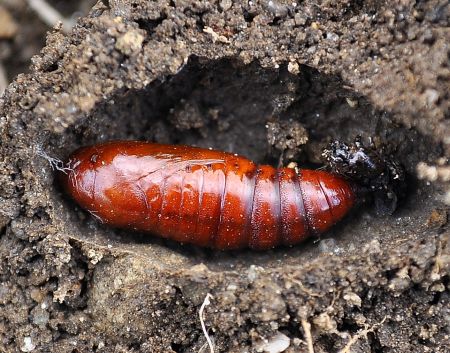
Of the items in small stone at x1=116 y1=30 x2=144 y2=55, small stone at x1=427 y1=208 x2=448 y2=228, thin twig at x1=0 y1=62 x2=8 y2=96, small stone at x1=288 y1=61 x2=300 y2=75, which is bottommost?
small stone at x1=427 y1=208 x2=448 y2=228

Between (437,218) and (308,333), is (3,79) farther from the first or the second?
(437,218)

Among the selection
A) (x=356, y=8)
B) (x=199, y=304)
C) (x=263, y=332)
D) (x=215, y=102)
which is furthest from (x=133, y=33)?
(x=263, y=332)

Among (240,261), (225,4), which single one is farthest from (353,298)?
(225,4)

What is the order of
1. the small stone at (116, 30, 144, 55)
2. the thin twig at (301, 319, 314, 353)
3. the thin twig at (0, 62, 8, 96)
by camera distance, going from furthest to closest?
the thin twig at (0, 62, 8, 96) → the small stone at (116, 30, 144, 55) → the thin twig at (301, 319, 314, 353)

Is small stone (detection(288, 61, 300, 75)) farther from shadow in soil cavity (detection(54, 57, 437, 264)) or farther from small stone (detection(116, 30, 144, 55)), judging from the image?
small stone (detection(116, 30, 144, 55))

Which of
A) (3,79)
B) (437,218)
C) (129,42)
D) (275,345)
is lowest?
(275,345)

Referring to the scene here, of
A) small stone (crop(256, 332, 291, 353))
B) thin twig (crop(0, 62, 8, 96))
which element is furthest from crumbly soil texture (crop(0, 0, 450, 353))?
thin twig (crop(0, 62, 8, 96))

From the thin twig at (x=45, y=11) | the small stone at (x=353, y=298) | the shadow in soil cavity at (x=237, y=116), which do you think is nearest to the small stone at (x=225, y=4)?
the shadow in soil cavity at (x=237, y=116)

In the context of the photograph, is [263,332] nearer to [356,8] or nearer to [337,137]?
[337,137]
